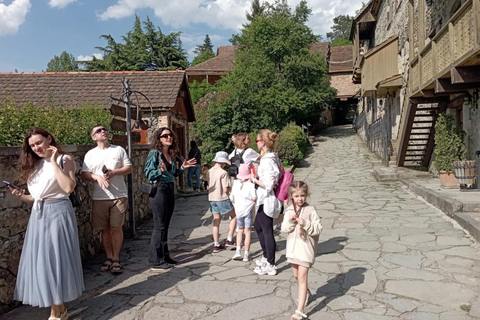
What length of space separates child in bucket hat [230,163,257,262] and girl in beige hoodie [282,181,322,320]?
4.68 ft

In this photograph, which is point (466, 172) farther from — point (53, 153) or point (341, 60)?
point (341, 60)

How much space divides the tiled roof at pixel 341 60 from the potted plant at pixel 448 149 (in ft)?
93.5

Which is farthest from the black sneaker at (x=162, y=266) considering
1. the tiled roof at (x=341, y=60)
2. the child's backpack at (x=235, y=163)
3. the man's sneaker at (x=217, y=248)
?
the tiled roof at (x=341, y=60)

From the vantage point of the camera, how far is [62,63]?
203 ft

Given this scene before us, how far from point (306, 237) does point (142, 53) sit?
36851 millimetres

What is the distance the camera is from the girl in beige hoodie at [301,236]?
3520 mm

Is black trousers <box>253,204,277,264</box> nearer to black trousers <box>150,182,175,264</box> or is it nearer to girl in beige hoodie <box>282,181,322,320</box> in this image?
girl in beige hoodie <box>282,181,322,320</box>

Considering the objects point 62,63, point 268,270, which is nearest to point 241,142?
point 268,270

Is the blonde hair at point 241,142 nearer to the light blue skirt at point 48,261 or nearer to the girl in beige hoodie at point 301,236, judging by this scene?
the girl in beige hoodie at point 301,236

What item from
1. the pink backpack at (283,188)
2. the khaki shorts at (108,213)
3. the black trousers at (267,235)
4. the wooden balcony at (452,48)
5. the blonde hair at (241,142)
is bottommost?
the black trousers at (267,235)

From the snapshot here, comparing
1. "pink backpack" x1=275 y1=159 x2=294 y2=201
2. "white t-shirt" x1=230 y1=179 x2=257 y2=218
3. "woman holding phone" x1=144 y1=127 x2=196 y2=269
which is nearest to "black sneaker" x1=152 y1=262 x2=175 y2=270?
"woman holding phone" x1=144 y1=127 x2=196 y2=269

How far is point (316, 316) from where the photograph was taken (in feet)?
11.6

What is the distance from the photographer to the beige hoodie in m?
3.54

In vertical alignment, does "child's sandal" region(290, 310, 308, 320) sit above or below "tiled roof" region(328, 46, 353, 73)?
below
